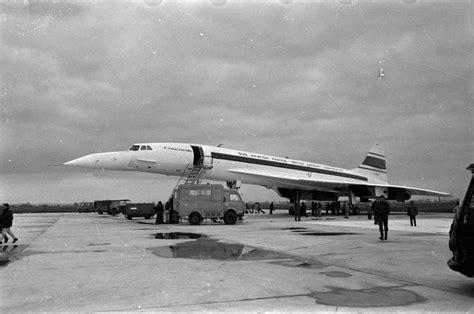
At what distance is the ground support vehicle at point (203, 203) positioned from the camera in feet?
72.6

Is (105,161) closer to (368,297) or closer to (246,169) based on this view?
(246,169)

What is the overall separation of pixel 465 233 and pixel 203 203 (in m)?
17.1

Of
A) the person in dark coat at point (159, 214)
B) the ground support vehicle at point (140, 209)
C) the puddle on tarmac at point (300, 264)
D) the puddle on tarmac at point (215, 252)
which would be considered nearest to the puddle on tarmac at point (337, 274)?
the puddle on tarmac at point (300, 264)

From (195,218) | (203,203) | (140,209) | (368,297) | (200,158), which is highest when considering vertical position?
(200,158)

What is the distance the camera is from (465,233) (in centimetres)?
616

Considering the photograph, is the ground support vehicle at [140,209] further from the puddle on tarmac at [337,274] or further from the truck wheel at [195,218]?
the puddle on tarmac at [337,274]

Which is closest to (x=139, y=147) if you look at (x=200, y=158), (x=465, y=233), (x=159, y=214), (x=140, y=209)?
(x=200, y=158)

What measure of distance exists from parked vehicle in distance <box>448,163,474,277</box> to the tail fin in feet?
132

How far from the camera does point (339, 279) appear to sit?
7.18 meters

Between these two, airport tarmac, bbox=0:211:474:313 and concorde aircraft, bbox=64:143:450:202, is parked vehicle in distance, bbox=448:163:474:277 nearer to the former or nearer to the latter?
airport tarmac, bbox=0:211:474:313

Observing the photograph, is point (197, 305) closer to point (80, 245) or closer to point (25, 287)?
point (25, 287)

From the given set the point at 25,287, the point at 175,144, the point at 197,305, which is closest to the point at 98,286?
the point at 25,287

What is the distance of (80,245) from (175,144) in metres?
15.4

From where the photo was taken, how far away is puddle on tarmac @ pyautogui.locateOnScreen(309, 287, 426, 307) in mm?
5586
